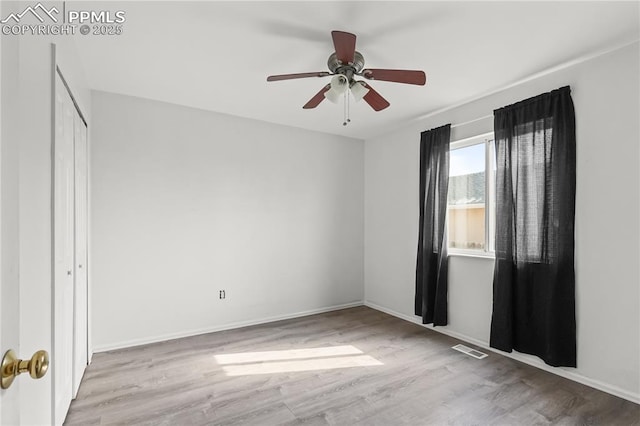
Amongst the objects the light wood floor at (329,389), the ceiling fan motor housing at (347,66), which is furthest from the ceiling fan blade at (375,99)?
the light wood floor at (329,389)

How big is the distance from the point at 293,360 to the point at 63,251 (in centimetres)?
206

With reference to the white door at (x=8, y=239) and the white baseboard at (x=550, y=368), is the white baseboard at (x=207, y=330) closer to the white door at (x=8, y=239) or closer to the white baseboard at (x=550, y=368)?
the white baseboard at (x=550, y=368)

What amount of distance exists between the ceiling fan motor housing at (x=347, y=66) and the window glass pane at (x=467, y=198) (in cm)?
189

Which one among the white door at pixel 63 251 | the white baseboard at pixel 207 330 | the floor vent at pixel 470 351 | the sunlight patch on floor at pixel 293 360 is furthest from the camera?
the white baseboard at pixel 207 330

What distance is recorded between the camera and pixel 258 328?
13.0ft

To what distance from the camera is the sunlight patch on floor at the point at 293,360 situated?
113 inches

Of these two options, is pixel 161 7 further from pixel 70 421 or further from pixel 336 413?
pixel 336 413

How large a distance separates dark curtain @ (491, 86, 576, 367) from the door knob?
3.30 meters

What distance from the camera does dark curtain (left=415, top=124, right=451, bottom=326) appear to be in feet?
12.2

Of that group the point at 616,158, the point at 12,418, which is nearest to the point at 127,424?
the point at 12,418

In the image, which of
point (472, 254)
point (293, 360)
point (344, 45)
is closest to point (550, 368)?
point (472, 254)

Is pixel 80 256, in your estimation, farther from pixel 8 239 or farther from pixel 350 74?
pixel 350 74

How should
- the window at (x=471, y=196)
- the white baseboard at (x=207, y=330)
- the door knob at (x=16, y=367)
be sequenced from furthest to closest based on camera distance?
the window at (x=471, y=196), the white baseboard at (x=207, y=330), the door knob at (x=16, y=367)

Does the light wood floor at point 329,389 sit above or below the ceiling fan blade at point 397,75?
below
